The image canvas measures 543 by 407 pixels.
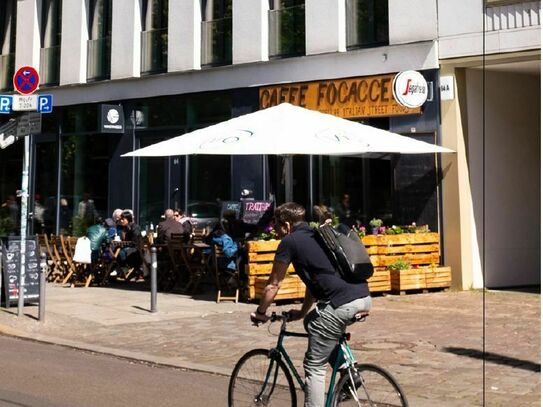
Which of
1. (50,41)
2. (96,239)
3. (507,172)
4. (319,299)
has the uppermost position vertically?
(50,41)

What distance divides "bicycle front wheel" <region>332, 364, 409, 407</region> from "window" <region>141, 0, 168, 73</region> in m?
16.0

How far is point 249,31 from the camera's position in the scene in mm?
18672

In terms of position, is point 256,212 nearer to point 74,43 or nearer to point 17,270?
point 17,270

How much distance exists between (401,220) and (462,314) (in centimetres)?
427

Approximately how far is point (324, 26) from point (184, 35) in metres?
3.93

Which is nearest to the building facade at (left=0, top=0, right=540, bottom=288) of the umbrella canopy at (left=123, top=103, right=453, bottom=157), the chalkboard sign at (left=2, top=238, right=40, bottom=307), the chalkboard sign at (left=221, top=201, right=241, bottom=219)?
the chalkboard sign at (left=221, top=201, right=241, bottom=219)

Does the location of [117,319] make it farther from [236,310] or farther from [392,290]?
[392,290]

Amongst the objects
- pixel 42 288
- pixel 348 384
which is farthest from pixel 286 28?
pixel 348 384

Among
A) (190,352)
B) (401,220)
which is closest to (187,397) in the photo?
(190,352)

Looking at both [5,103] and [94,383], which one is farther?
[5,103]

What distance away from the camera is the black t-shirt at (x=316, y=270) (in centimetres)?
545

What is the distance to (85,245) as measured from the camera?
51.2 ft

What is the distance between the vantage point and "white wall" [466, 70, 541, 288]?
52.3ft

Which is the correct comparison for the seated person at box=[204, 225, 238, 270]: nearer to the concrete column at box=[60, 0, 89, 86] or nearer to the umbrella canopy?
the umbrella canopy
